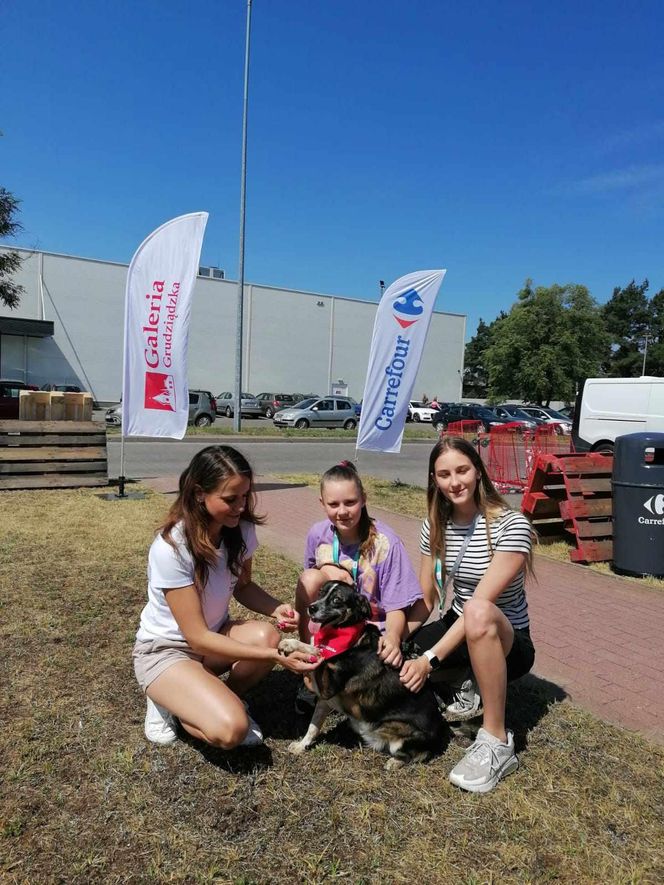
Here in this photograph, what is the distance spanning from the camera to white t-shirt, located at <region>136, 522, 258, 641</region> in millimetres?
2705

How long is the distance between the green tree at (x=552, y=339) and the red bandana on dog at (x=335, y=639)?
45.2m

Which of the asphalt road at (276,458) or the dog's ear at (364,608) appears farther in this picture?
the asphalt road at (276,458)

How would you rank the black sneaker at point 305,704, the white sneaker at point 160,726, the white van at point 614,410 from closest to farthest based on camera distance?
the white sneaker at point 160,726
the black sneaker at point 305,704
the white van at point 614,410

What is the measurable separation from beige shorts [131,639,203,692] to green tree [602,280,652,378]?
82628 millimetres

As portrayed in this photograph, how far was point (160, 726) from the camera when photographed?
2889mm

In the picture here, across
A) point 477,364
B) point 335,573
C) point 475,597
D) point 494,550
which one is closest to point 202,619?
point 335,573

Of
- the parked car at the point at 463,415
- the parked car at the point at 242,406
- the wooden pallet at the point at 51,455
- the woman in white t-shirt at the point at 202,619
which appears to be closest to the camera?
the woman in white t-shirt at the point at 202,619

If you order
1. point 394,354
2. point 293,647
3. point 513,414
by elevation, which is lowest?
point 293,647

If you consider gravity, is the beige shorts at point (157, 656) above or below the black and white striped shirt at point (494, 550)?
below

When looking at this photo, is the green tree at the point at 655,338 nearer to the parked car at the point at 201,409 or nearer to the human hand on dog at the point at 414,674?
the parked car at the point at 201,409

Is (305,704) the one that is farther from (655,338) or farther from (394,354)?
(655,338)

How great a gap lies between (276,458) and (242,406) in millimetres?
21838

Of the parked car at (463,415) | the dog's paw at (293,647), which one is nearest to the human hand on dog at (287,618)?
the dog's paw at (293,647)

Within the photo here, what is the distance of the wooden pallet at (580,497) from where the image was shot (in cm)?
663
